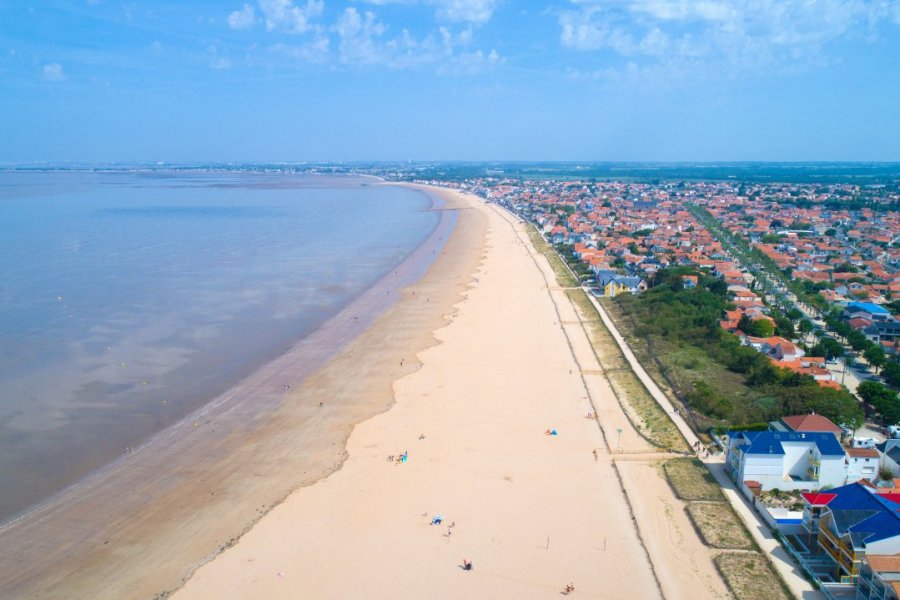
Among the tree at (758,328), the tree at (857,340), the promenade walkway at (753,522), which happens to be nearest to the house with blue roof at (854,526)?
the promenade walkway at (753,522)

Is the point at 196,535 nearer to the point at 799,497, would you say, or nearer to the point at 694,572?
the point at 694,572

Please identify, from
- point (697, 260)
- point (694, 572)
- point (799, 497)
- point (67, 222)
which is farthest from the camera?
point (67, 222)

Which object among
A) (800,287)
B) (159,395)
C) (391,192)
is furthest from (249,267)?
(391,192)

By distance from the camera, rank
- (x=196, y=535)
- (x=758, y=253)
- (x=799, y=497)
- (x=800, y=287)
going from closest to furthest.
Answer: (x=196, y=535), (x=799, y=497), (x=800, y=287), (x=758, y=253)

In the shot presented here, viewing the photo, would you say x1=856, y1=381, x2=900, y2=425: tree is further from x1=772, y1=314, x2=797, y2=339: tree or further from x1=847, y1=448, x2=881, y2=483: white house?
x1=772, y1=314, x2=797, y2=339: tree

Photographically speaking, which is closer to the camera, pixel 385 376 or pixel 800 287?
pixel 385 376

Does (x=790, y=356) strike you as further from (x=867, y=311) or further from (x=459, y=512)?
Answer: (x=459, y=512)

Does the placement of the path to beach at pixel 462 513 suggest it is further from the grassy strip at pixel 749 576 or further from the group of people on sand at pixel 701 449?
the group of people on sand at pixel 701 449
